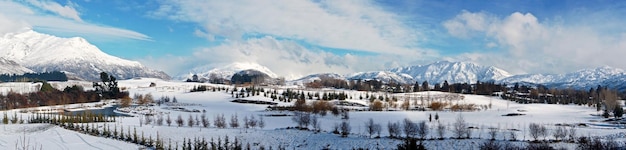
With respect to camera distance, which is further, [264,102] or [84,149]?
[264,102]

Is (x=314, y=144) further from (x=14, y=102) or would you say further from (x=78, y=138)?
(x=14, y=102)

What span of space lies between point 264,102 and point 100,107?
3375 cm

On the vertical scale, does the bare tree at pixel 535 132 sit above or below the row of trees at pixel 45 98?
below

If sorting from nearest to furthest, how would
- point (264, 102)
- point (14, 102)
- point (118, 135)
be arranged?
point (118, 135), point (14, 102), point (264, 102)

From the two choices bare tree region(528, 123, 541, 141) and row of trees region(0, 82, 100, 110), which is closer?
bare tree region(528, 123, 541, 141)

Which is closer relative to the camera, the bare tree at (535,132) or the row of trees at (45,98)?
the bare tree at (535,132)

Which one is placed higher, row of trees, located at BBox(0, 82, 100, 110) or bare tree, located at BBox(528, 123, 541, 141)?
row of trees, located at BBox(0, 82, 100, 110)

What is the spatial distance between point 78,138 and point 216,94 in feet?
303

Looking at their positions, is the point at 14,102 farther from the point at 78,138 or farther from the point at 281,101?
the point at 78,138

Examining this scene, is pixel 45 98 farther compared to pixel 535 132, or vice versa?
pixel 45 98

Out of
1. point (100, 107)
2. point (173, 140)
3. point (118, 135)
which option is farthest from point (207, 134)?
point (100, 107)

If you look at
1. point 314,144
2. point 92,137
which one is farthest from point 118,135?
point 314,144

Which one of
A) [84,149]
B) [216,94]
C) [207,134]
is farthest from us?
[216,94]

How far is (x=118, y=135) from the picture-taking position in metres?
38.0
